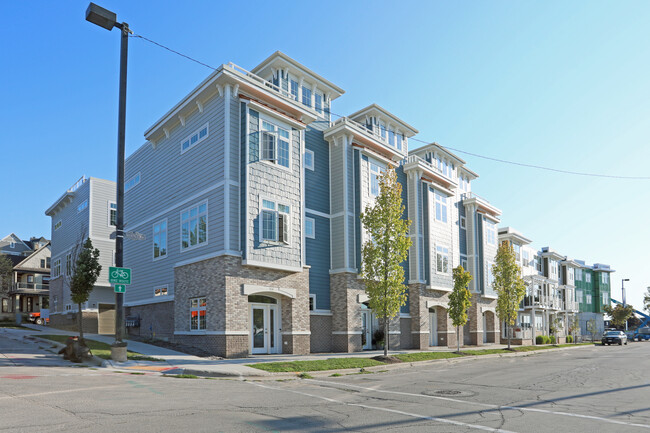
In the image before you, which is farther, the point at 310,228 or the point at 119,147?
the point at 310,228

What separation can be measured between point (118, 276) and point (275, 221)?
25.8ft

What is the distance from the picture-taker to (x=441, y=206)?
37906 mm

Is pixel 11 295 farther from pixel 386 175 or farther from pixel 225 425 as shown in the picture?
pixel 225 425

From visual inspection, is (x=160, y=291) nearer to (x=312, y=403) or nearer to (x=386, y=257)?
(x=386, y=257)

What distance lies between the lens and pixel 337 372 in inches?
722

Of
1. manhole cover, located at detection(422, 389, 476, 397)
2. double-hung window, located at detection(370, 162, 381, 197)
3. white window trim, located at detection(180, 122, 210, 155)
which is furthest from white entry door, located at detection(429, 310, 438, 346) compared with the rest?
manhole cover, located at detection(422, 389, 476, 397)

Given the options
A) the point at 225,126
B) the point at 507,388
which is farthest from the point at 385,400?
the point at 225,126

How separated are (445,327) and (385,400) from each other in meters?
26.2

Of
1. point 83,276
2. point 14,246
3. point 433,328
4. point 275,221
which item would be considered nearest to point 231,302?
point 275,221

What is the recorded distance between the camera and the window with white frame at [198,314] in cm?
2288

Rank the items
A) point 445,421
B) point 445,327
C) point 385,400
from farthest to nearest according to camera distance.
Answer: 1. point 445,327
2. point 385,400
3. point 445,421

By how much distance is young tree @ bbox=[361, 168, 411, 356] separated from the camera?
23047mm

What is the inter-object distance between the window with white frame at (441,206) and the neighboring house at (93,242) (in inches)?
1007

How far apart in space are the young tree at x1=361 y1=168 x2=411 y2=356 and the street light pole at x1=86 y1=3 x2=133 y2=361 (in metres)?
10.6
